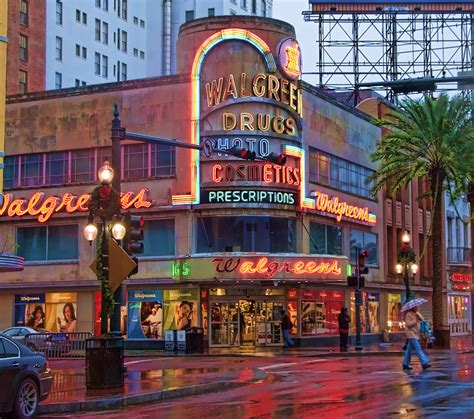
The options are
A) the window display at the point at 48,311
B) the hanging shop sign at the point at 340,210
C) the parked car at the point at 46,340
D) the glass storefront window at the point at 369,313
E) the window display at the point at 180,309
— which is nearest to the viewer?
the parked car at the point at 46,340

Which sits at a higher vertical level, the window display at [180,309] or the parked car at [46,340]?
the window display at [180,309]

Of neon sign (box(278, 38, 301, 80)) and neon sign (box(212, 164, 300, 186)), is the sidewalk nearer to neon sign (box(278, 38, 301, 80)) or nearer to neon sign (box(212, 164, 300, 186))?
neon sign (box(212, 164, 300, 186))

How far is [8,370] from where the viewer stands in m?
15.2

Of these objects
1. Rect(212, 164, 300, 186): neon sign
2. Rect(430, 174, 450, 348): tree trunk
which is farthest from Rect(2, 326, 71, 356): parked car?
Rect(430, 174, 450, 348): tree trunk

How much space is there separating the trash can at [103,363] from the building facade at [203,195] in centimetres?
2034

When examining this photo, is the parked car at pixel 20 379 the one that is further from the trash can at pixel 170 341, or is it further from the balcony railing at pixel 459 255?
the balcony railing at pixel 459 255

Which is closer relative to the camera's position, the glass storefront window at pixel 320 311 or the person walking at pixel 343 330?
the person walking at pixel 343 330

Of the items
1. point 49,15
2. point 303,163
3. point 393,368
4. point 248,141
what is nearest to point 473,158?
point 303,163

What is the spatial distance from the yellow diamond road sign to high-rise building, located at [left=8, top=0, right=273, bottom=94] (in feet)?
170

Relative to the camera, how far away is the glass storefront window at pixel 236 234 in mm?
42156

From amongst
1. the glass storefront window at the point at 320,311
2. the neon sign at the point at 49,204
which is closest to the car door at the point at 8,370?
the neon sign at the point at 49,204

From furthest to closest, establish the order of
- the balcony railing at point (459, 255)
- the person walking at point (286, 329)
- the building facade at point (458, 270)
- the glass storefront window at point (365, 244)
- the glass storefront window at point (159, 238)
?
1. the balcony railing at point (459, 255)
2. the building facade at point (458, 270)
3. the glass storefront window at point (365, 244)
4. the glass storefront window at point (159, 238)
5. the person walking at point (286, 329)

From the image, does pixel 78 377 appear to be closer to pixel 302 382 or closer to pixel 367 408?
pixel 302 382

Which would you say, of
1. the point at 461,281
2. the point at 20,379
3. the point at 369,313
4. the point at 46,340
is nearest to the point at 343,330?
the point at 369,313
